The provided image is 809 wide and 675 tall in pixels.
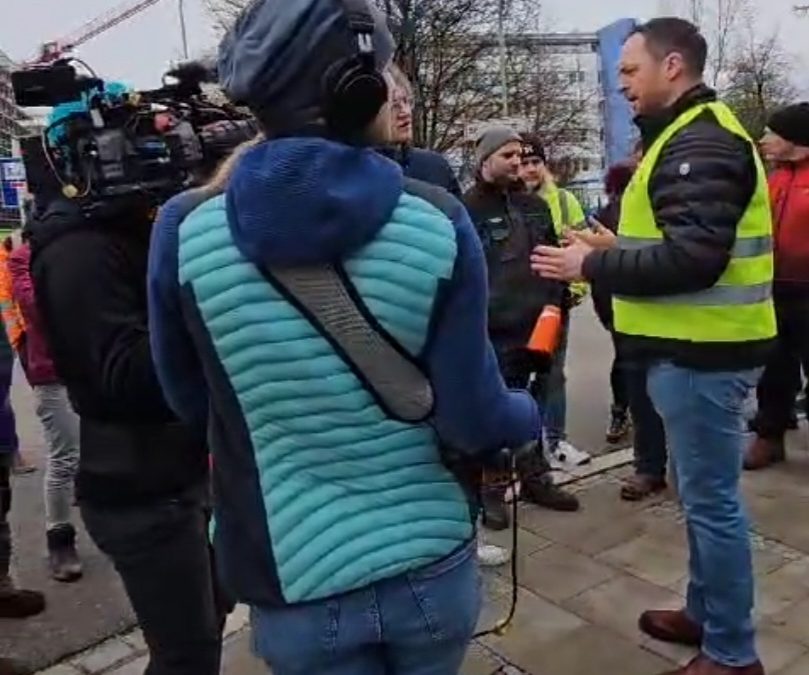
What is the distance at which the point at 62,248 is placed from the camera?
6.24 ft

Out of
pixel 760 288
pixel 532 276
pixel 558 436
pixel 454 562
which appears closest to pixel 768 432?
pixel 558 436

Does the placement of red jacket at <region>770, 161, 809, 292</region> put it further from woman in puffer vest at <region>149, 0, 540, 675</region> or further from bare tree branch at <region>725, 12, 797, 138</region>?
bare tree branch at <region>725, 12, 797, 138</region>

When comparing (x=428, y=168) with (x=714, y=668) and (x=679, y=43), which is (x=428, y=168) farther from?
(x=714, y=668)

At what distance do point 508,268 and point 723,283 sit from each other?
1680mm

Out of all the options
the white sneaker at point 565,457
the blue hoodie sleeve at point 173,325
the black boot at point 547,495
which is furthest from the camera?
the white sneaker at point 565,457

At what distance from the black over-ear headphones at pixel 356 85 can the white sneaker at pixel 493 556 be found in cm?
252

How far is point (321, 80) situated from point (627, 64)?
4.89 feet

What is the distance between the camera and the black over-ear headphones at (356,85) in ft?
4.28

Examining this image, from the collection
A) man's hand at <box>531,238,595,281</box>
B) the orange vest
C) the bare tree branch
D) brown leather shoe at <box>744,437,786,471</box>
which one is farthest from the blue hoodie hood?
the bare tree branch

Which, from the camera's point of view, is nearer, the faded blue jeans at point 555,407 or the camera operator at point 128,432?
the camera operator at point 128,432

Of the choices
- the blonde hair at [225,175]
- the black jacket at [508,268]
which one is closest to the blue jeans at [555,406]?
the black jacket at [508,268]

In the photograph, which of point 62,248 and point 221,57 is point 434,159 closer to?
point 62,248

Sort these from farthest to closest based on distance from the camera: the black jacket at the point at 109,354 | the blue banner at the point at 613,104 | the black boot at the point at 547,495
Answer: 1. the blue banner at the point at 613,104
2. the black boot at the point at 547,495
3. the black jacket at the point at 109,354

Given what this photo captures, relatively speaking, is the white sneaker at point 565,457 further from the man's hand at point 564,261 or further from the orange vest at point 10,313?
the orange vest at point 10,313
